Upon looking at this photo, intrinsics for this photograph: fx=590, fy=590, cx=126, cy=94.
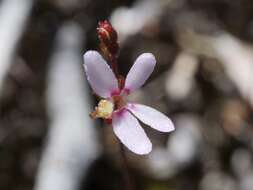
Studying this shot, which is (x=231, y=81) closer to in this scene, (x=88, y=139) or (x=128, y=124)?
(x=88, y=139)

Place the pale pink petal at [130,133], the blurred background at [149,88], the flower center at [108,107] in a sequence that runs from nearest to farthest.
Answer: the pale pink petal at [130,133] < the flower center at [108,107] < the blurred background at [149,88]

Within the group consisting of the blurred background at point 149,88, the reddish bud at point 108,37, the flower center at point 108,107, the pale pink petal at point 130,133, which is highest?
the reddish bud at point 108,37

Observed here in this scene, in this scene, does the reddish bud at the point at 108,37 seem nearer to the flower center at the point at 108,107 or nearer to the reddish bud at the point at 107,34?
the reddish bud at the point at 107,34

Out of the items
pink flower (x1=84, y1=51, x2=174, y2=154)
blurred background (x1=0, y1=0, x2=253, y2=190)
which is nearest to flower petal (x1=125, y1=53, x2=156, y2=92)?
pink flower (x1=84, y1=51, x2=174, y2=154)

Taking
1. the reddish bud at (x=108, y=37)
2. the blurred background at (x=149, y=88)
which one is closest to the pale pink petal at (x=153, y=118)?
the reddish bud at (x=108, y=37)

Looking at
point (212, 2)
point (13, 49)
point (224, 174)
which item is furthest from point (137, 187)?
point (212, 2)
